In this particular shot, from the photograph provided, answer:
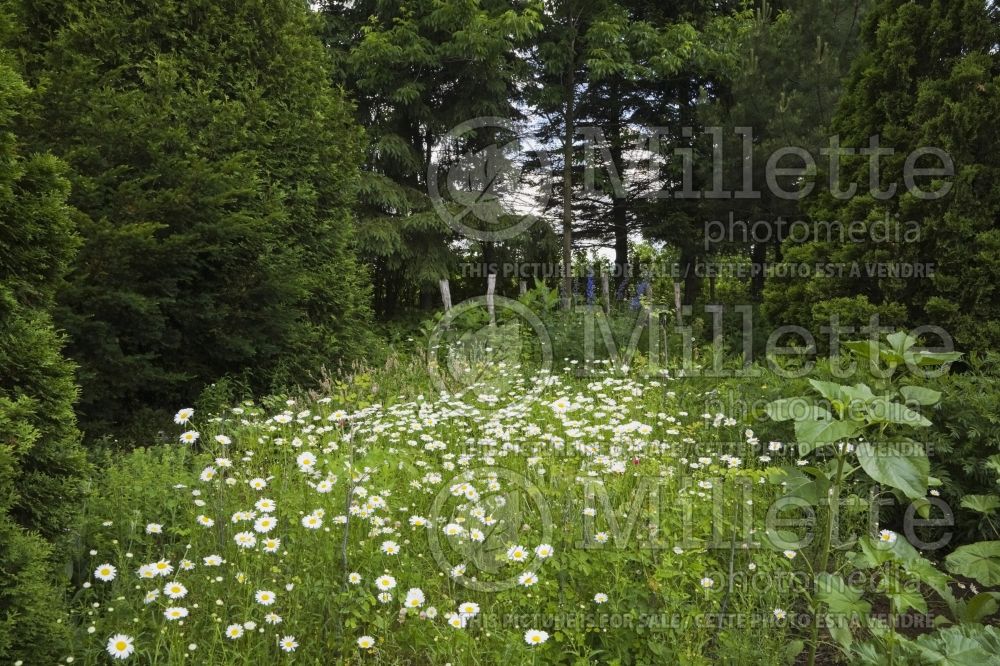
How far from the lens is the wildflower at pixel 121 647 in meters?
2.08

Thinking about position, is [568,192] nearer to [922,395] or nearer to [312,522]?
[922,395]

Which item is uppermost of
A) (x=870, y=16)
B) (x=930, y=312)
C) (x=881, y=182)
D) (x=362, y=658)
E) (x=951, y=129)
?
(x=870, y=16)

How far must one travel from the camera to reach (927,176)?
5.49 m

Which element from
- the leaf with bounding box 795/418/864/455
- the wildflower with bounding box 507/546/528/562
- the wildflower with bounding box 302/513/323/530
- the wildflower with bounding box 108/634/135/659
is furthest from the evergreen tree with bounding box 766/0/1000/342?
the wildflower with bounding box 108/634/135/659

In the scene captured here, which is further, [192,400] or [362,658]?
[192,400]

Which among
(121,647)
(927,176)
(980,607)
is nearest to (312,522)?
(121,647)

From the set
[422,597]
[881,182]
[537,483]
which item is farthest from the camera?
[881,182]

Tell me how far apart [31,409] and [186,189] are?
2.99 metres

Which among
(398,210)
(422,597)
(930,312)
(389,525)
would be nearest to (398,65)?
(398,210)

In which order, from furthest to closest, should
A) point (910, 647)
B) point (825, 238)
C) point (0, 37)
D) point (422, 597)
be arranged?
point (825, 238), point (0, 37), point (422, 597), point (910, 647)

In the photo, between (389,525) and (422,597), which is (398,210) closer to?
(389,525)

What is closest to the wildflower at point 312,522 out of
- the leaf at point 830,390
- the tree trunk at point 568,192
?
the leaf at point 830,390

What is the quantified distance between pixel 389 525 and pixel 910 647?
7.15 ft

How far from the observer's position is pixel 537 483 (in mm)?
3389
